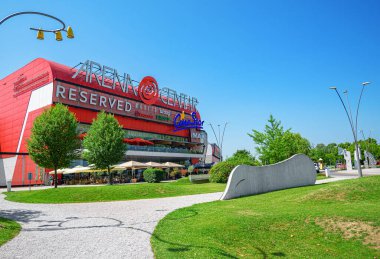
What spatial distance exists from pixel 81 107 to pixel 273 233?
44.2 m

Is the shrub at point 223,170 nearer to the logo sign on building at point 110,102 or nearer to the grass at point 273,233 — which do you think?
the grass at point 273,233

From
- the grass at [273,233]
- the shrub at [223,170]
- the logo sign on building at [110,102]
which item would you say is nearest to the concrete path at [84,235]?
the grass at [273,233]

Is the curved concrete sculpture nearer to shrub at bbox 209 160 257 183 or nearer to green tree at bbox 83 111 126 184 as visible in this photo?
shrub at bbox 209 160 257 183

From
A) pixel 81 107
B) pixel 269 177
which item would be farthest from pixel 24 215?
pixel 81 107

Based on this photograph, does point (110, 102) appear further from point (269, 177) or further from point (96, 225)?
point (96, 225)

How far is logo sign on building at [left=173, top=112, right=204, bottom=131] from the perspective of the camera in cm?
6838

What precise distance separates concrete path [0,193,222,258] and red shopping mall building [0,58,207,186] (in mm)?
28740

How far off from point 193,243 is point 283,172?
14.7m

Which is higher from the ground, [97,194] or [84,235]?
[97,194]

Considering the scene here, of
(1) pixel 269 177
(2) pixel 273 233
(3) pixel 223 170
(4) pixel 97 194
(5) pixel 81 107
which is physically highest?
(5) pixel 81 107

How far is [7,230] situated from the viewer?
8.98 meters

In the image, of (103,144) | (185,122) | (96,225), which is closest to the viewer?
(96,225)

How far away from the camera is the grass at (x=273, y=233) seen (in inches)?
276

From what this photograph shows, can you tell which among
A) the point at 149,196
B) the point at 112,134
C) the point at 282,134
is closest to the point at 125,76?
the point at 112,134
